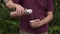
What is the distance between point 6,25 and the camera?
477cm

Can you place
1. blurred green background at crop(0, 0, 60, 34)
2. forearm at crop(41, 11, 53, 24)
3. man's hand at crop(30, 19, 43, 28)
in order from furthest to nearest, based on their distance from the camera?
blurred green background at crop(0, 0, 60, 34)
forearm at crop(41, 11, 53, 24)
man's hand at crop(30, 19, 43, 28)

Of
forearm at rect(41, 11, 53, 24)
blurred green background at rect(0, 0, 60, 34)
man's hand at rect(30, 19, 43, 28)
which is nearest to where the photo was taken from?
man's hand at rect(30, 19, 43, 28)

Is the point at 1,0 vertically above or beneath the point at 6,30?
above

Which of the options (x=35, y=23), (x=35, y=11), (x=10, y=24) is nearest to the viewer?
(x=35, y=23)

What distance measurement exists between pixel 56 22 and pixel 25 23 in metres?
2.47

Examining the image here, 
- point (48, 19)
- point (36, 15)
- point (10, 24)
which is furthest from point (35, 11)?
point (10, 24)

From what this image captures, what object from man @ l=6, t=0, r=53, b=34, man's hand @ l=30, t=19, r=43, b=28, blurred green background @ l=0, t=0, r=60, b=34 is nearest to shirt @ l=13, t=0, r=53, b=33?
man @ l=6, t=0, r=53, b=34

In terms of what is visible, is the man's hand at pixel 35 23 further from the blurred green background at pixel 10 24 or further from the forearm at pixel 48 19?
the blurred green background at pixel 10 24

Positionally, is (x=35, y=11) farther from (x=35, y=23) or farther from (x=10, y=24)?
(x=10, y=24)

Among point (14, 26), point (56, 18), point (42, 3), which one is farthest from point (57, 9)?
point (42, 3)

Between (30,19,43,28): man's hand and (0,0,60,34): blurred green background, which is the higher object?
(30,19,43,28): man's hand

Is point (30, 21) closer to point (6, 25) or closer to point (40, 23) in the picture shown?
point (40, 23)

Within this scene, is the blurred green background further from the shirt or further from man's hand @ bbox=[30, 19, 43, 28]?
man's hand @ bbox=[30, 19, 43, 28]

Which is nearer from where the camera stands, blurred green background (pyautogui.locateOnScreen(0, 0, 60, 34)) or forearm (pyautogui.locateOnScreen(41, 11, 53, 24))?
forearm (pyautogui.locateOnScreen(41, 11, 53, 24))
